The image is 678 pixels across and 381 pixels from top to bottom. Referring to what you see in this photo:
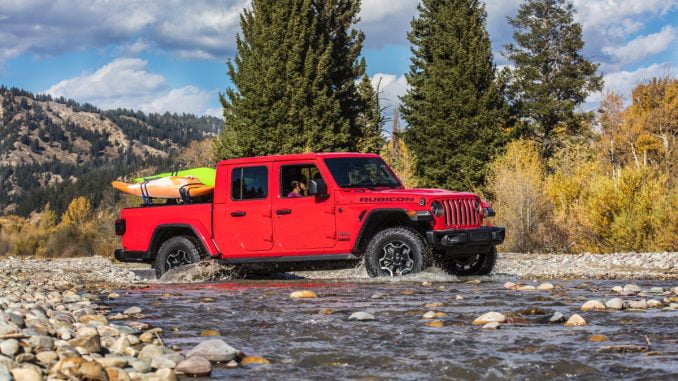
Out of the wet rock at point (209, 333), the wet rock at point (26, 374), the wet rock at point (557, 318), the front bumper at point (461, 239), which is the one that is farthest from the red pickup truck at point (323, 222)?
the wet rock at point (26, 374)

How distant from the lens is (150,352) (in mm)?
4934

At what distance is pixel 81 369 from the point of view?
4.13 m

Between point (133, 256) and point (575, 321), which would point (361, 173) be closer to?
point (133, 256)

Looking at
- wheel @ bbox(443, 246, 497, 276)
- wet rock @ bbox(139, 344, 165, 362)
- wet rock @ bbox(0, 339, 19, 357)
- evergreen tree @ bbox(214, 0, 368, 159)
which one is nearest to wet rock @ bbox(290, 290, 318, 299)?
wheel @ bbox(443, 246, 497, 276)

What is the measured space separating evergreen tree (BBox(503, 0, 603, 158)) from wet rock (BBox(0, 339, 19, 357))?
41.0 metres

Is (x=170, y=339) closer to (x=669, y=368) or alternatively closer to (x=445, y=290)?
(x=669, y=368)

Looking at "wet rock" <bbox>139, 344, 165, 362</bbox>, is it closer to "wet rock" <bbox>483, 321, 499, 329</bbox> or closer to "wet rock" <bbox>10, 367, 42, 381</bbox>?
"wet rock" <bbox>10, 367, 42, 381</bbox>

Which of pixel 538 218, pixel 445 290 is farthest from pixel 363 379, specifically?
pixel 538 218

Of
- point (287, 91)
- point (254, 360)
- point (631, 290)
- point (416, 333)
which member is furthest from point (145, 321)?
point (287, 91)

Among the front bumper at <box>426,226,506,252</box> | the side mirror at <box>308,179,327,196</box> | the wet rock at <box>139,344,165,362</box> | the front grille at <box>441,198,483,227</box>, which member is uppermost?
the side mirror at <box>308,179,327,196</box>

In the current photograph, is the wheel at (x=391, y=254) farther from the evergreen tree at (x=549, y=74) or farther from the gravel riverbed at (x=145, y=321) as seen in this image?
the evergreen tree at (x=549, y=74)

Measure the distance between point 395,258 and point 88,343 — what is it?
19.4 feet

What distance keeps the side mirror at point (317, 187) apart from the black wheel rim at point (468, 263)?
7.53ft

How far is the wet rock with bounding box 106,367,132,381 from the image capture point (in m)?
4.16
